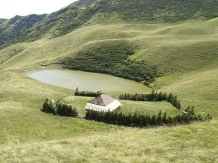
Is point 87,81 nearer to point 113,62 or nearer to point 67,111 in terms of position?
point 113,62

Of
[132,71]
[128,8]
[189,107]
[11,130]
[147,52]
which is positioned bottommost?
[11,130]

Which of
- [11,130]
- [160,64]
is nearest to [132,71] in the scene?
[160,64]

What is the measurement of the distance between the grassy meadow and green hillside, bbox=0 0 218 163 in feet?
0.31

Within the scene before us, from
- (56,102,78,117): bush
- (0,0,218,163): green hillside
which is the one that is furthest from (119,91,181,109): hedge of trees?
(56,102,78,117): bush

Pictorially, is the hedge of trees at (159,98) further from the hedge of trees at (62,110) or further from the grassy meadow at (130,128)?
the hedge of trees at (62,110)

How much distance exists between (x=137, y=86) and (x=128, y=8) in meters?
119

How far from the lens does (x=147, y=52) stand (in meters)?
112

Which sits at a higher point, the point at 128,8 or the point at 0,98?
the point at 128,8

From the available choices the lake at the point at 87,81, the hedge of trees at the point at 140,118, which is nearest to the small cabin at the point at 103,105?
the hedge of trees at the point at 140,118

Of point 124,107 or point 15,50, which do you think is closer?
point 124,107

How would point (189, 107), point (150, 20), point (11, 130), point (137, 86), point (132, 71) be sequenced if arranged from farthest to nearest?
point (150, 20) → point (132, 71) → point (137, 86) → point (189, 107) → point (11, 130)

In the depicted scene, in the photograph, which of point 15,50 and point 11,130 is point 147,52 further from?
point 15,50

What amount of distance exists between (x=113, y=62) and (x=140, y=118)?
69.1 m

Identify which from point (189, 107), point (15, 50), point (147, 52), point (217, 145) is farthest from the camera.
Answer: point (15, 50)
